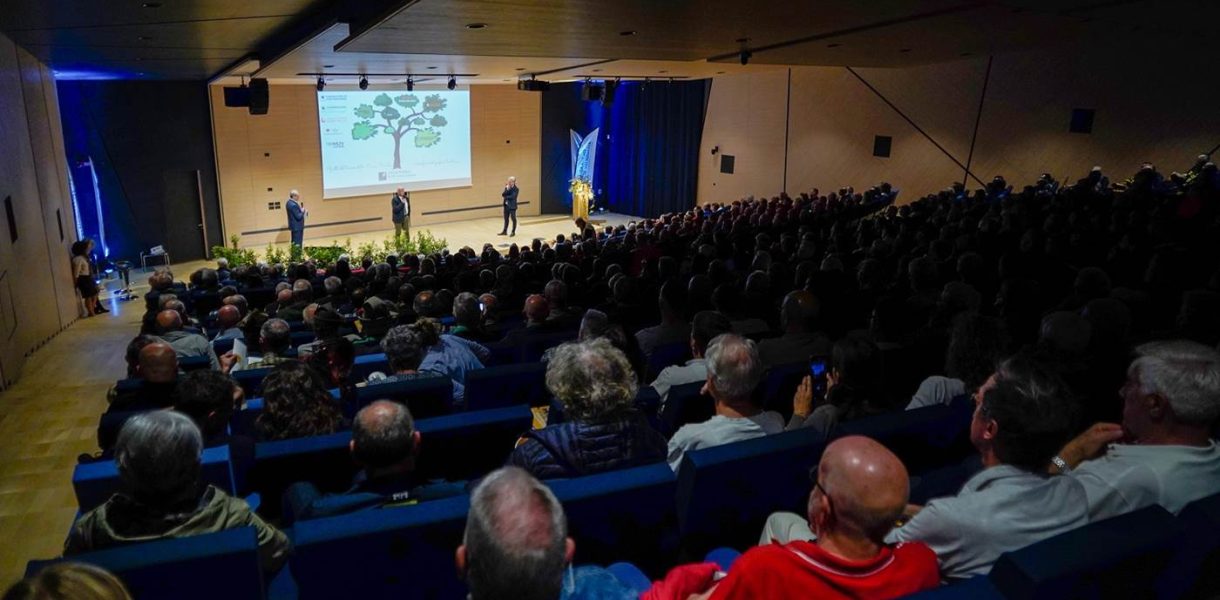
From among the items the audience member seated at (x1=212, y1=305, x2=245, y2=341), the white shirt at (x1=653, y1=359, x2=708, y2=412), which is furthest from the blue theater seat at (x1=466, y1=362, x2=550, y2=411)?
the audience member seated at (x1=212, y1=305, x2=245, y2=341)

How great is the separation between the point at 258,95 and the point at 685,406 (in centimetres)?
1008

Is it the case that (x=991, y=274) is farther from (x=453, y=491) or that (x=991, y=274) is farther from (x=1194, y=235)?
(x=453, y=491)

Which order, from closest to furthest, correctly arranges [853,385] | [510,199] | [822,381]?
[853,385] → [822,381] → [510,199]

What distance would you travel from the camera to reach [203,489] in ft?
6.73

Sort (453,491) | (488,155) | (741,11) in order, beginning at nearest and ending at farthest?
1. (453,491)
2. (741,11)
3. (488,155)

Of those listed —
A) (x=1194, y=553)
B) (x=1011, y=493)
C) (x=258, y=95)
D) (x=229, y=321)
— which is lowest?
(x=229, y=321)

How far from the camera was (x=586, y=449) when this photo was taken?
7.47ft

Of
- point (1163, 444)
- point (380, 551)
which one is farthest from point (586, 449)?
point (1163, 444)

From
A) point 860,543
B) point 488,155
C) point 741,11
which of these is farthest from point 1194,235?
point 488,155

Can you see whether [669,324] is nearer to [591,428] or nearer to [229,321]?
[591,428]

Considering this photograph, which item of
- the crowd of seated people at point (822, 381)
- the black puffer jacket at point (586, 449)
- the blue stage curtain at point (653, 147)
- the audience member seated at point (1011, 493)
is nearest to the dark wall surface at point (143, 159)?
the crowd of seated people at point (822, 381)

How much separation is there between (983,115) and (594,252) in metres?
7.18

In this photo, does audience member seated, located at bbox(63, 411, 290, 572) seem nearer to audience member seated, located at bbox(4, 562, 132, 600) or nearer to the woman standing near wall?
audience member seated, located at bbox(4, 562, 132, 600)

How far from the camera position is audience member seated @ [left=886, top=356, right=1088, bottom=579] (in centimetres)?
166
